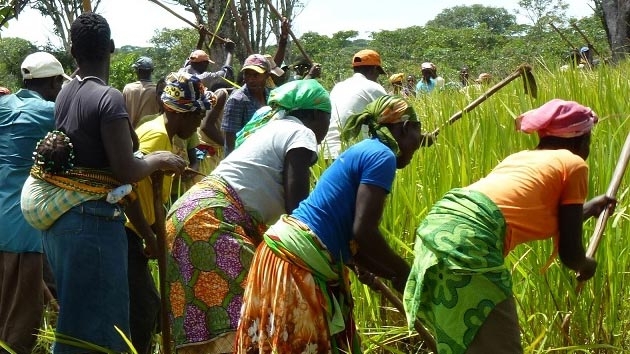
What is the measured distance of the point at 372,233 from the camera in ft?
9.57

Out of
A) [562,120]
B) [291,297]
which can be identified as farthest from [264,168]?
[562,120]

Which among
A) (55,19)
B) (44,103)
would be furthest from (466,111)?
(55,19)

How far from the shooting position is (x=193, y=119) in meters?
4.03

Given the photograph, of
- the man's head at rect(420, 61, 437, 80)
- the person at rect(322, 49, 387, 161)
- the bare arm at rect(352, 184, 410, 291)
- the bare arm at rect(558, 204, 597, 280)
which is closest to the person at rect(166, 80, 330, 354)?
the bare arm at rect(352, 184, 410, 291)

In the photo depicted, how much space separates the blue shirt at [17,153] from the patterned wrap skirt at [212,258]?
126 centimetres

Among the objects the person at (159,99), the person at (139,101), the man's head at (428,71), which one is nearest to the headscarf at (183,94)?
the person at (159,99)

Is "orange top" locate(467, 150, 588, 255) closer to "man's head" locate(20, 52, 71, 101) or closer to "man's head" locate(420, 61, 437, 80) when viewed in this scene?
"man's head" locate(20, 52, 71, 101)

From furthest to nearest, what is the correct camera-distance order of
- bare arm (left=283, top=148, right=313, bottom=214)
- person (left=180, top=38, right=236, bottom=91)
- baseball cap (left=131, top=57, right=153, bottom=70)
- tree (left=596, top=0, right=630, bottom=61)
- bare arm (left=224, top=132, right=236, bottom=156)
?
tree (left=596, top=0, right=630, bottom=61) → person (left=180, top=38, right=236, bottom=91) → baseball cap (left=131, top=57, right=153, bottom=70) → bare arm (left=224, top=132, right=236, bottom=156) → bare arm (left=283, top=148, right=313, bottom=214)

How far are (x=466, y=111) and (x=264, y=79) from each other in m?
1.72

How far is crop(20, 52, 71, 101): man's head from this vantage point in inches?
169

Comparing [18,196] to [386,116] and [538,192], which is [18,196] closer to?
[386,116]

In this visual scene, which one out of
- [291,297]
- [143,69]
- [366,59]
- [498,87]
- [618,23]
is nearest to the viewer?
[291,297]

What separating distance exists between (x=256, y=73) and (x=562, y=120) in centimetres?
323

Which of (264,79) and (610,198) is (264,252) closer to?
(610,198)
